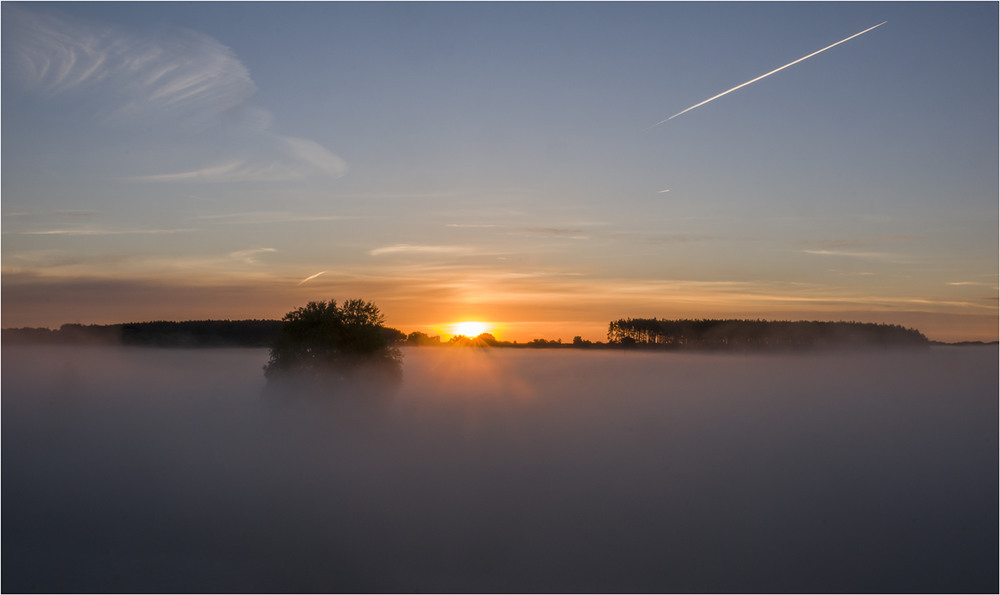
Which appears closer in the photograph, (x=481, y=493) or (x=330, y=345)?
(x=481, y=493)

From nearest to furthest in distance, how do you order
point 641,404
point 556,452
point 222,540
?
point 222,540 < point 556,452 < point 641,404

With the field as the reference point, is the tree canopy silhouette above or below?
above

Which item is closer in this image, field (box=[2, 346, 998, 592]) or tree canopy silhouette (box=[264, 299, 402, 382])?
field (box=[2, 346, 998, 592])

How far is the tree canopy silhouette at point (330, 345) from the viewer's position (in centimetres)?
6431

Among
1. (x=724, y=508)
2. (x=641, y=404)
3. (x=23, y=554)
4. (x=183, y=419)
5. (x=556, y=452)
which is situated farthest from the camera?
(x=641, y=404)

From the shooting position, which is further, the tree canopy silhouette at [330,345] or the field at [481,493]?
the tree canopy silhouette at [330,345]

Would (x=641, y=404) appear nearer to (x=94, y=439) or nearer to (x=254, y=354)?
(x=94, y=439)

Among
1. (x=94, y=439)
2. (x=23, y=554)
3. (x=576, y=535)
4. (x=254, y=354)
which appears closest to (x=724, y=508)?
(x=576, y=535)

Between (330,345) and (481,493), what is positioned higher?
(330,345)

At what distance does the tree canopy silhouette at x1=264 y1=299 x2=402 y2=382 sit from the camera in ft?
211

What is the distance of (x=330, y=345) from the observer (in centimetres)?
6444

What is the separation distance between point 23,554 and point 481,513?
2111 cm

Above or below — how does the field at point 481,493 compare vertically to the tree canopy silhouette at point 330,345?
below

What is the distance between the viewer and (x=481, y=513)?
117 feet
